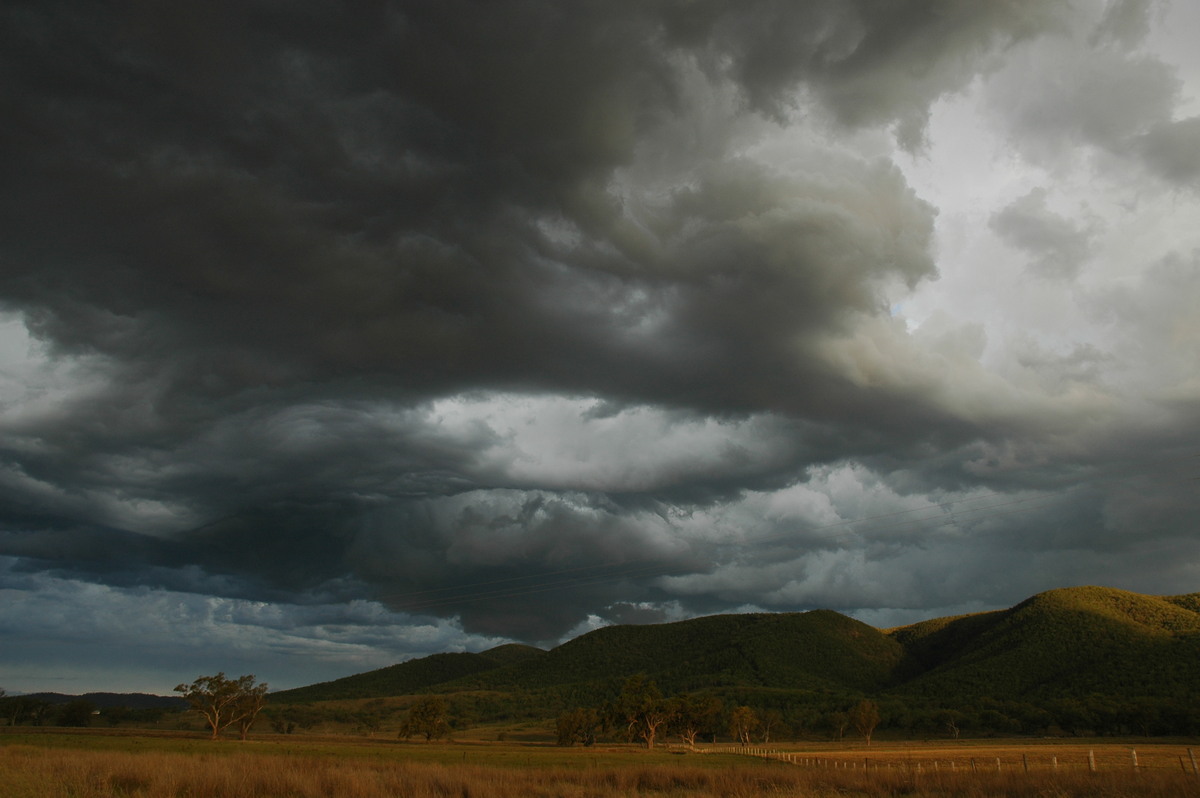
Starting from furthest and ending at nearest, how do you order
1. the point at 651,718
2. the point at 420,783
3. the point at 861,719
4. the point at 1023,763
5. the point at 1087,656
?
the point at 1087,656, the point at 861,719, the point at 651,718, the point at 1023,763, the point at 420,783

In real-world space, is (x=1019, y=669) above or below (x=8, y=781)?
below

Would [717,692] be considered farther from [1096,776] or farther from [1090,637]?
[1096,776]

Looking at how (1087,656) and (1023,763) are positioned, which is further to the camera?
(1087,656)

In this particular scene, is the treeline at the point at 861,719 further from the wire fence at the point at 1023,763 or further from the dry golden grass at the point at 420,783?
the dry golden grass at the point at 420,783

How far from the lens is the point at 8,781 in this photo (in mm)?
23453

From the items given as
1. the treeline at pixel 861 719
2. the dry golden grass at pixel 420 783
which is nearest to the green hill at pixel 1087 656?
the treeline at pixel 861 719

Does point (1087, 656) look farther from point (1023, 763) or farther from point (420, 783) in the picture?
point (420, 783)

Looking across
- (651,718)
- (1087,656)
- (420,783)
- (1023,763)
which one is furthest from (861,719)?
(420,783)

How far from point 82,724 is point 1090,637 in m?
220

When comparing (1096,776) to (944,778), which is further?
(944,778)

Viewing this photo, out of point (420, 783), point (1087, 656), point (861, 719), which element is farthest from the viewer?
point (1087, 656)

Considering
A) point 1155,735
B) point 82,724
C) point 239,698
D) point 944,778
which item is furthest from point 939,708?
point 82,724

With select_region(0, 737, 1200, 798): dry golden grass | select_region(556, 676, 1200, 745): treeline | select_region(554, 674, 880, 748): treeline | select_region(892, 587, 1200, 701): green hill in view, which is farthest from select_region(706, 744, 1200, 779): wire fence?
select_region(892, 587, 1200, 701): green hill

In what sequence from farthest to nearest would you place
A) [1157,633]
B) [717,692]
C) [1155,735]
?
1. [717,692]
2. [1157,633]
3. [1155,735]
